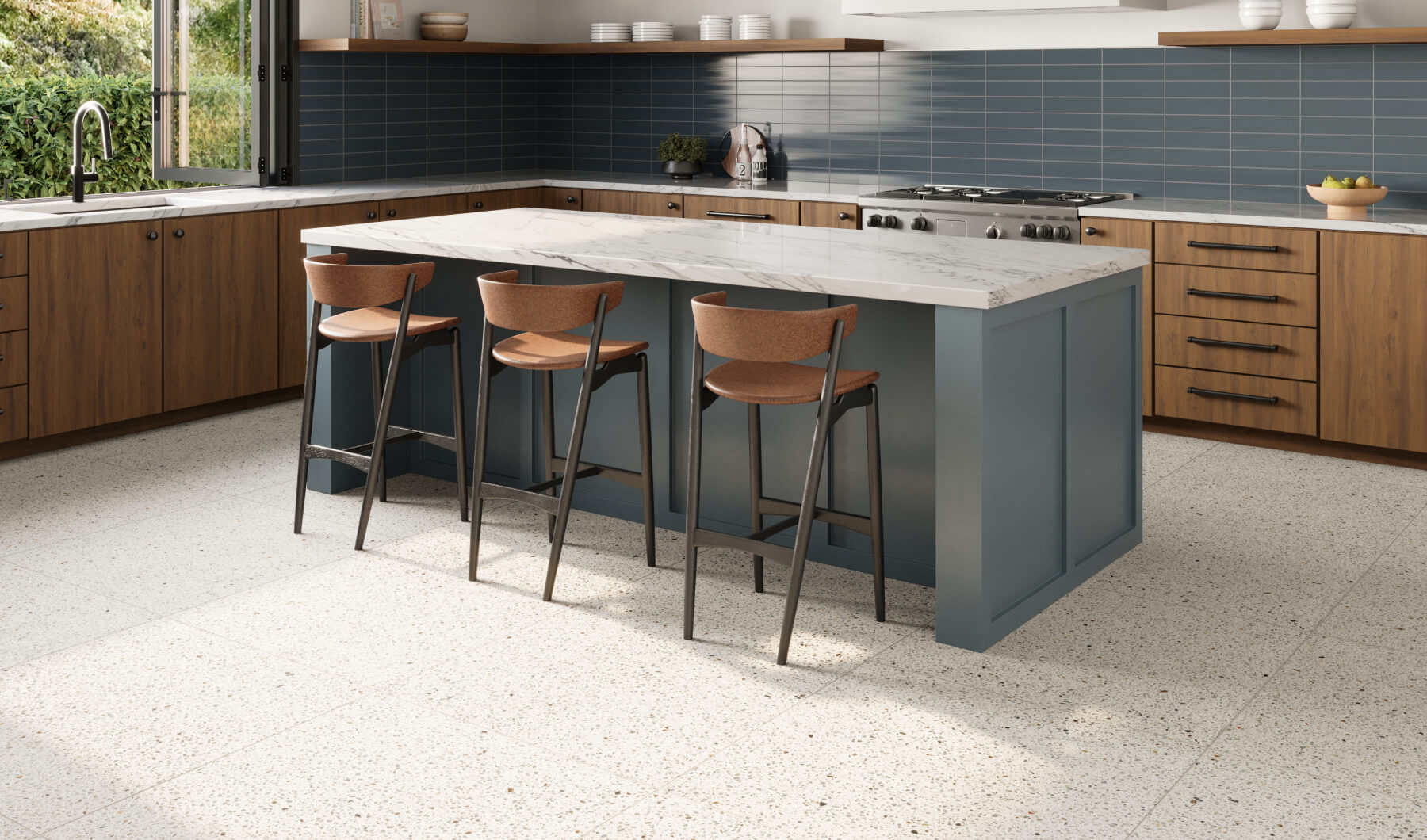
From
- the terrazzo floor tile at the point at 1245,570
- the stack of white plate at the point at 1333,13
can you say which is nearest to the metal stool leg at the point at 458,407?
the terrazzo floor tile at the point at 1245,570

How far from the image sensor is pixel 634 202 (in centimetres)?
672

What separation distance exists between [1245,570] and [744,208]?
3.23 m

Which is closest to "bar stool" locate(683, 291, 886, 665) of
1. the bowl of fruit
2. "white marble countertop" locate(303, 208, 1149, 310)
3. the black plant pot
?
"white marble countertop" locate(303, 208, 1149, 310)

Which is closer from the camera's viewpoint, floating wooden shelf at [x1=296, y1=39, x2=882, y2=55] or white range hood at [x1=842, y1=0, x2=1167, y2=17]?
white range hood at [x1=842, y1=0, x2=1167, y2=17]

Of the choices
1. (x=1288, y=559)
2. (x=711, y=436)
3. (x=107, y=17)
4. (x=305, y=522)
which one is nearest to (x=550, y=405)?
(x=711, y=436)

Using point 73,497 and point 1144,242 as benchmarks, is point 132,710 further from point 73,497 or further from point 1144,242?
point 1144,242

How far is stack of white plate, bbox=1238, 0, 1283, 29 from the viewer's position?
17.2ft

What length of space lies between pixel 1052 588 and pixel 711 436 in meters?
1.09

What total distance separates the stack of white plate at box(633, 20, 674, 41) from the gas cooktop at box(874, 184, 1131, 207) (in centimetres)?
163

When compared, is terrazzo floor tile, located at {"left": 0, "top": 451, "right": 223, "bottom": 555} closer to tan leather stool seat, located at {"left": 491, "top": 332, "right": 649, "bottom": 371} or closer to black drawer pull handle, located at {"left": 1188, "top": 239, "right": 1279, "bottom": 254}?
tan leather stool seat, located at {"left": 491, "top": 332, "right": 649, "bottom": 371}

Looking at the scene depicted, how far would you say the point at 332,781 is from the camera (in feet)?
8.39

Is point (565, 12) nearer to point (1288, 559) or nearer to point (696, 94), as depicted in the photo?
point (696, 94)

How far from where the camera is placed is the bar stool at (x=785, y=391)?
121 inches

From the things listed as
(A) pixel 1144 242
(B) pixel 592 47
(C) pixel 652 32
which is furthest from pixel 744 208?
(A) pixel 1144 242
